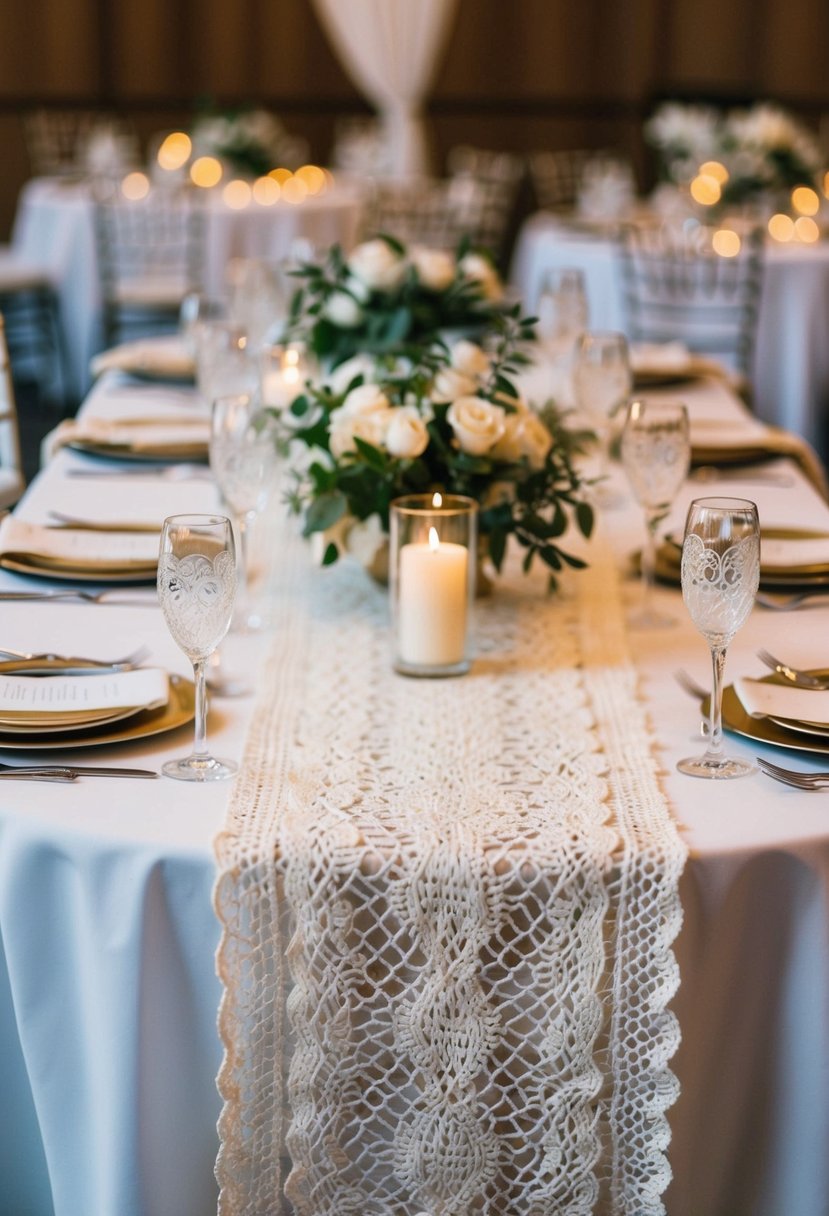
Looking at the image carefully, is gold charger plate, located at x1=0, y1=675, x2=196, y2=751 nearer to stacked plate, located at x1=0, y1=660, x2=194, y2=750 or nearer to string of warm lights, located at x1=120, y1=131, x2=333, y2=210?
stacked plate, located at x1=0, y1=660, x2=194, y2=750

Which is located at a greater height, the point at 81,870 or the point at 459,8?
the point at 459,8

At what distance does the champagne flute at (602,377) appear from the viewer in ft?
7.36

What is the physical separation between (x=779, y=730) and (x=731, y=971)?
0.80 feet

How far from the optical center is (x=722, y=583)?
1.30m

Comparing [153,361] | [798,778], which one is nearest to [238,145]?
[153,361]

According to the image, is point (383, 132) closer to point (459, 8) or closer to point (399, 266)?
point (459, 8)

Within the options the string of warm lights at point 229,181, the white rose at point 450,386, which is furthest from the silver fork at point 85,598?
the string of warm lights at point 229,181

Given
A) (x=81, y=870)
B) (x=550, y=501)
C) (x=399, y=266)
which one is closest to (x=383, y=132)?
(x=399, y=266)

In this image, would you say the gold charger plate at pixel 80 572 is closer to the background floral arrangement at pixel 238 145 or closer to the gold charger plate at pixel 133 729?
the gold charger plate at pixel 133 729

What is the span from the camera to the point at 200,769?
4.32 feet

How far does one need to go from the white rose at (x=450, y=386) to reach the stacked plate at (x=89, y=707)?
463 millimetres

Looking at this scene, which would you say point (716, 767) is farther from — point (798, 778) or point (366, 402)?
point (366, 402)

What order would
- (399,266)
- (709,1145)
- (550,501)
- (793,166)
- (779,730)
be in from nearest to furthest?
1. (709,1145)
2. (779,730)
3. (550,501)
4. (399,266)
5. (793,166)

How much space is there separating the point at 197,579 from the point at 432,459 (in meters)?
0.49
